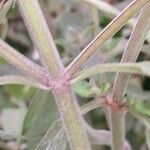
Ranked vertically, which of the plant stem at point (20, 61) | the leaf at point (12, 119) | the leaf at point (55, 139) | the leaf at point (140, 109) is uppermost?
the leaf at point (12, 119)

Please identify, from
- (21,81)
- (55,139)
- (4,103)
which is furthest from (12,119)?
(21,81)

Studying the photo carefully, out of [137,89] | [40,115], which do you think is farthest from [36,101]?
[137,89]

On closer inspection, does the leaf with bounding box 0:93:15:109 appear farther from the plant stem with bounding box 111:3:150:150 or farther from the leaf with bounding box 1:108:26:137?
the plant stem with bounding box 111:3:150:150

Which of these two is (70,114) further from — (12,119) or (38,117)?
(12,119)

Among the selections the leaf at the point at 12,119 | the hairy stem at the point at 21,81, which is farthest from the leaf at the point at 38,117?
the hairy stem at the point at 21,81

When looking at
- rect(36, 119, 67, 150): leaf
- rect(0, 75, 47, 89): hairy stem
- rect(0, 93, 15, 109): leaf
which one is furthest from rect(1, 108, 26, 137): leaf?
rect(0, 75, 47, 89): hairy stem

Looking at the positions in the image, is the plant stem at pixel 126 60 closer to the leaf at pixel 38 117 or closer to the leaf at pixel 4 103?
the leaf at pixel 38 117
